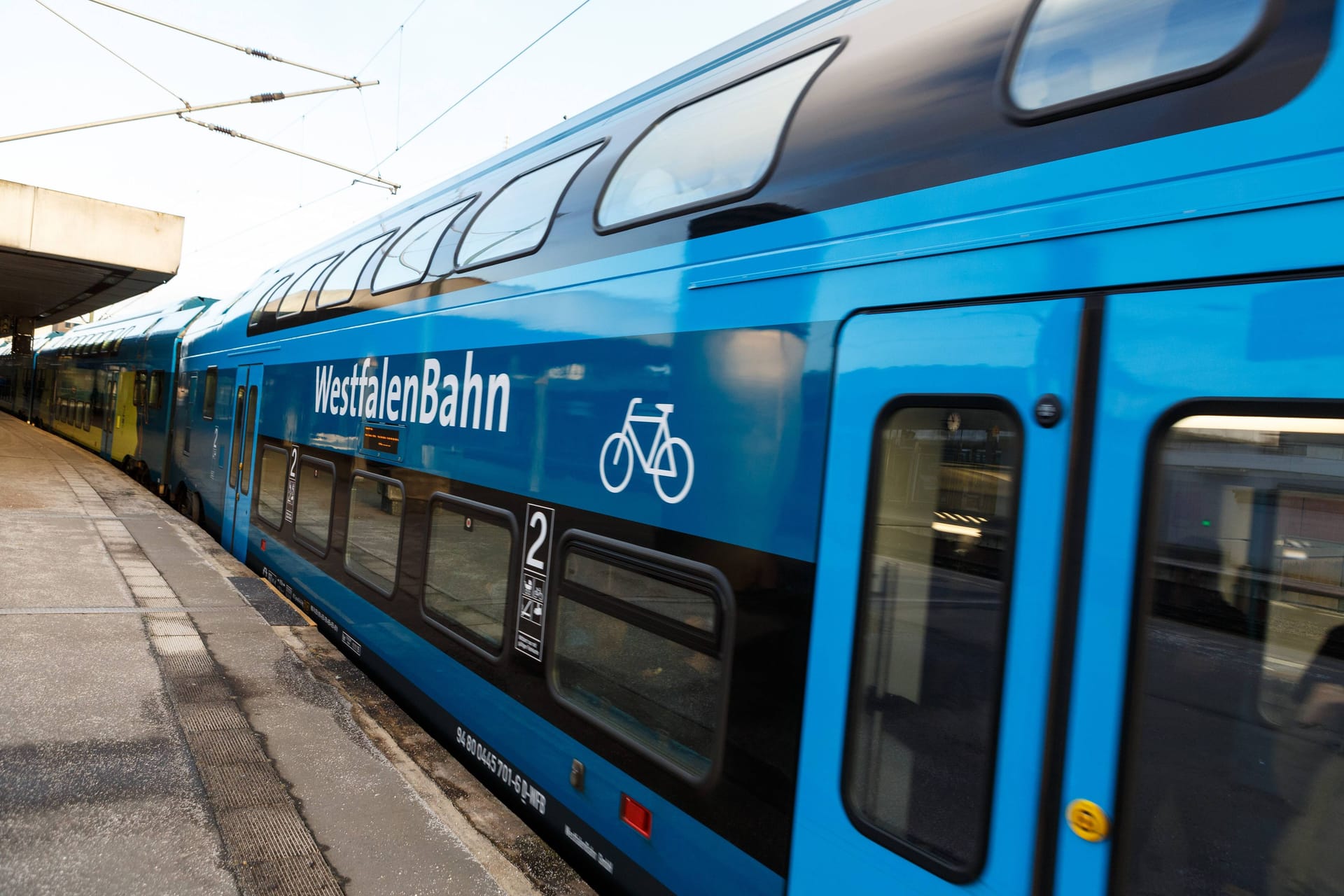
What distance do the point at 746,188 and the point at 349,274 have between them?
4.43 metres

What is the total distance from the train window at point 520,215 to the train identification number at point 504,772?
235cm

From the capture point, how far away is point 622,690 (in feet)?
10.2

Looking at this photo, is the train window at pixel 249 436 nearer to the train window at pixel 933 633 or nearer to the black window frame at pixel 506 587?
the black window frame at pixel 506 587

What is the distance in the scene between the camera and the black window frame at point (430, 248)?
496 centimetres

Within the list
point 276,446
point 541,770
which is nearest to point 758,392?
point 541,770

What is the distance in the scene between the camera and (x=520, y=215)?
14.0 feet

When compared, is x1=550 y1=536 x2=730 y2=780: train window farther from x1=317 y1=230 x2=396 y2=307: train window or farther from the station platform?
x1=317 y1=230 x2=396 y2=307: train window

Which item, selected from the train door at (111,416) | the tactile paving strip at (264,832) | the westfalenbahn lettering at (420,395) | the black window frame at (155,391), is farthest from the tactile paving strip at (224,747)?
the train door at (111,416)

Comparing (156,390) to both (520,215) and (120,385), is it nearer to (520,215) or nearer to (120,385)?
(120,385)

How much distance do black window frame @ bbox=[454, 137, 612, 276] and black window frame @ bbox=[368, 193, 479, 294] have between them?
55 mm

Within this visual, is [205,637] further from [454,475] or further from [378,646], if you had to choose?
[454,475]

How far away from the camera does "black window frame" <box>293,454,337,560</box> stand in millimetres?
6094

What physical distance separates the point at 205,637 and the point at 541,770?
9.98 ft

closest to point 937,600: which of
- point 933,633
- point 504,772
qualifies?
point 933,633
